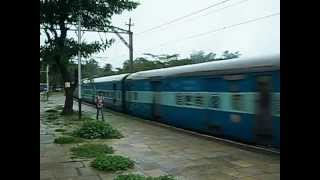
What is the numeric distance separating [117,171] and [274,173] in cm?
321

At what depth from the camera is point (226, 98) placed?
11711mm

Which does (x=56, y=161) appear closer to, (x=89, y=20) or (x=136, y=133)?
(x=136, y=133)

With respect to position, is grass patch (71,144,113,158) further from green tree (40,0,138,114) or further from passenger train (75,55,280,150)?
green tree (40,0,138,114)

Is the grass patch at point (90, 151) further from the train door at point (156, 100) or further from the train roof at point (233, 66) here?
the train door at point (156, 100)

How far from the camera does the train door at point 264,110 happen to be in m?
9.88

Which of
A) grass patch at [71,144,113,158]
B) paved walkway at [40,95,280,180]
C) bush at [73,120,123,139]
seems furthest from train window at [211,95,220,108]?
bush at [73,120,123,139]

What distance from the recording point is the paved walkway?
26.3 feet

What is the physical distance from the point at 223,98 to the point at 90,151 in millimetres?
4161

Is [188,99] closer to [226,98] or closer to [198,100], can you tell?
[198,100]

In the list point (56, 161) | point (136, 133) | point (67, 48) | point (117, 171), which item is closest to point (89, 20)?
point (67, 48)

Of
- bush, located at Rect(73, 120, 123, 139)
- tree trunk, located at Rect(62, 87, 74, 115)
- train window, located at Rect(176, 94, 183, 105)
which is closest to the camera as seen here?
bush, located at Rect(73, 120, 123, 139)
